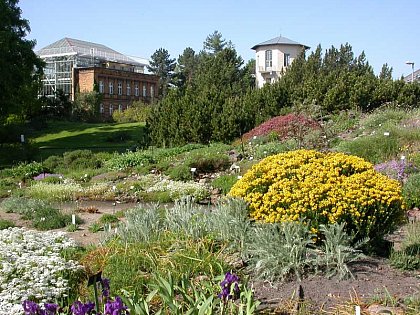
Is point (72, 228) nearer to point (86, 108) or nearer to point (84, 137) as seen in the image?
point (84, 137)

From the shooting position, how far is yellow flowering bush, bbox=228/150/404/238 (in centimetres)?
564

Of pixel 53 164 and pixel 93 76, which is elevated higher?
pixel 93 76

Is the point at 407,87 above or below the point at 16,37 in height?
below

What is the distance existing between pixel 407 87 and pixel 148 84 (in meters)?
45.8

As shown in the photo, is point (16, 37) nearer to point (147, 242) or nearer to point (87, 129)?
point (87, 129)

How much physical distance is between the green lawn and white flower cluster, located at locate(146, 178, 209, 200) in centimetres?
1339

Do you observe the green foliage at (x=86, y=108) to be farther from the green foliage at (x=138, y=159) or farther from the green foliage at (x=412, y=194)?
the green foliage at (x=412, y=194)

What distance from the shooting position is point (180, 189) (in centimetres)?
1274

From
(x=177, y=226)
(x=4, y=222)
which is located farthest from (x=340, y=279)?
(x=4, y=222)

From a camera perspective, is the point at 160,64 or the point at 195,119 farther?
the point at 160,64

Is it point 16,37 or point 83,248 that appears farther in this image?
point 16,37

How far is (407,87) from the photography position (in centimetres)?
2606

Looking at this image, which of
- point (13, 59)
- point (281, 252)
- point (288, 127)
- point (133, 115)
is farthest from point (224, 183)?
point (133, 115)

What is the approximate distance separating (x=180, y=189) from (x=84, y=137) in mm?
23555
